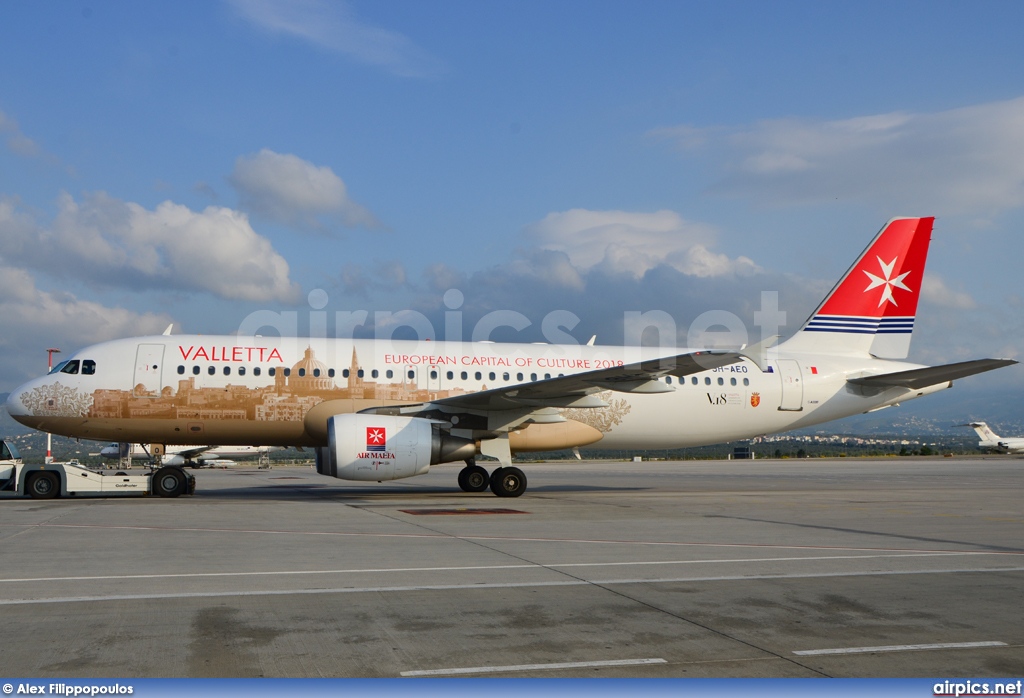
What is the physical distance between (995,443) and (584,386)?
6319cm

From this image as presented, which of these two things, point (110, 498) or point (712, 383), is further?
point (712, 383)

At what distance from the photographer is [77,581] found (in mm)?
8594

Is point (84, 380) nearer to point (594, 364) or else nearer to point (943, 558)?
point (594, 364)

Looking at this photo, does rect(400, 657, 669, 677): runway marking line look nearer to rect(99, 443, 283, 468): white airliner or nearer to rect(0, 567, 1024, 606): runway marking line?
rect(0, 567, 1024, 606): runway marking line

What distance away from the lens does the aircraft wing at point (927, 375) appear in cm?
1984

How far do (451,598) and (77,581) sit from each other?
410cm

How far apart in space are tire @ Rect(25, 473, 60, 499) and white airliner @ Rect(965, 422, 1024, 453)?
216ft

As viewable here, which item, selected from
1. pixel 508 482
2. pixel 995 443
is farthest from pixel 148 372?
pixel 995 443

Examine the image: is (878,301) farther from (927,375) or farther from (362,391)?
(362,391)

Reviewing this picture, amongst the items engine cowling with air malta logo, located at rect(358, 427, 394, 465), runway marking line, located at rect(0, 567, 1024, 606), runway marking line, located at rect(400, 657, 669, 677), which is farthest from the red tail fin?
runway marking line, located at rect(400, 657, 669, 677)

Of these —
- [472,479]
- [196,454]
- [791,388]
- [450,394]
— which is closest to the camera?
[450,394]

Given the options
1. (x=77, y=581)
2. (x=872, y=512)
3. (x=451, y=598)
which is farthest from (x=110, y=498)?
(x=872, y=512)

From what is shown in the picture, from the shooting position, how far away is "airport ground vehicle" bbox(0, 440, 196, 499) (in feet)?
66.1

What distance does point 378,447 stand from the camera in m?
17.9
